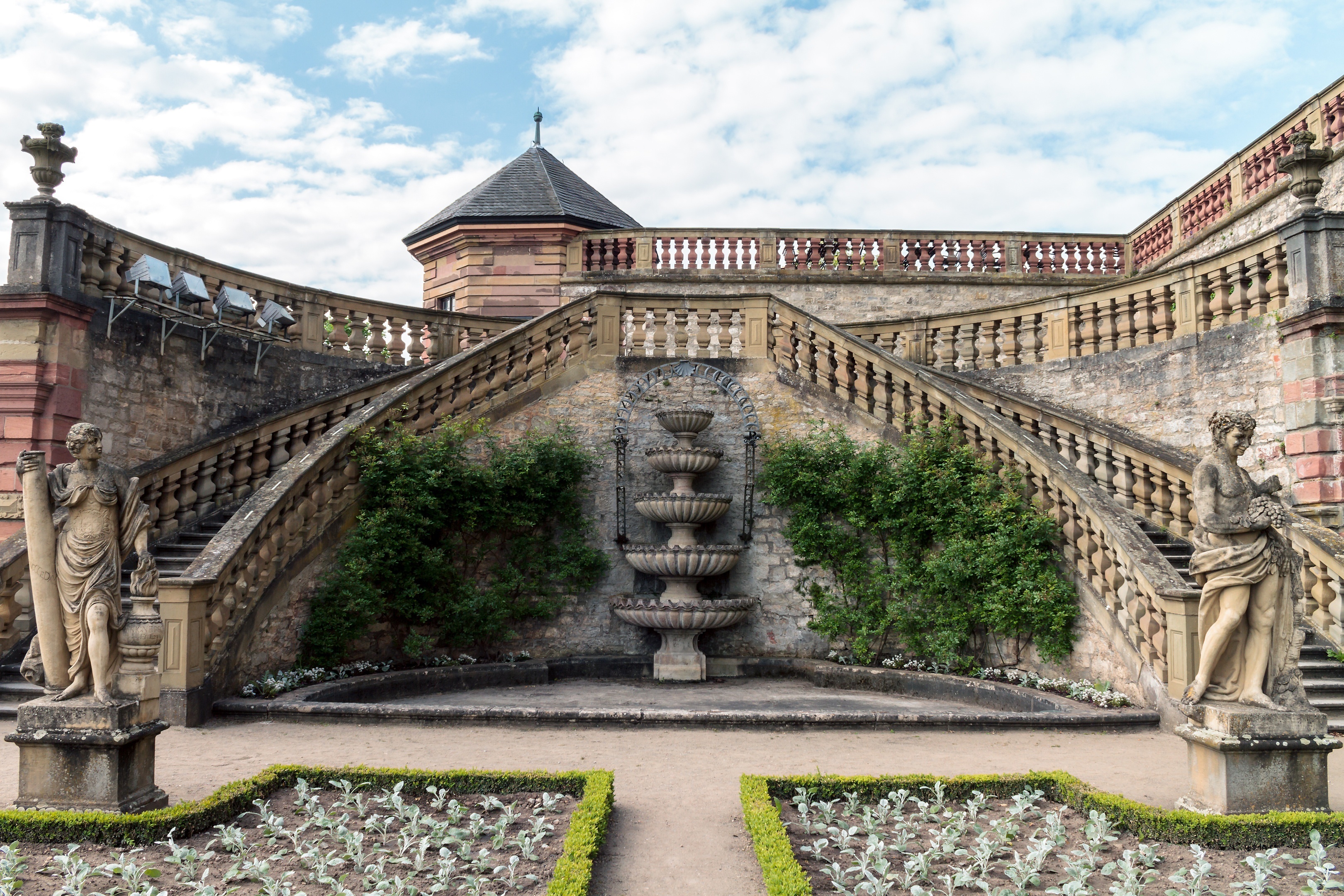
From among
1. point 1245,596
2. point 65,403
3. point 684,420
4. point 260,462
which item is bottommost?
point 1245,596

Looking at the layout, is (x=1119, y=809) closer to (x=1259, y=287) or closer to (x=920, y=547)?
(x=920, y=547)

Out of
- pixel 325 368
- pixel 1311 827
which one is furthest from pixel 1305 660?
pixel 325 368

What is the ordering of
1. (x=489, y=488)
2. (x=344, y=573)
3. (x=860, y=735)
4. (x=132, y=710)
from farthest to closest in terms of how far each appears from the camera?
(x=489, y=488) → (x=344, y=573) → (x=860, y=735) → (x=132, y=710)

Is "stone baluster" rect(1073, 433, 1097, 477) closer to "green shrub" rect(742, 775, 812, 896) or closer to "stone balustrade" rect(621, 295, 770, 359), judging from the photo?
"stone balustrade" rect(621, 295, 770, 359)

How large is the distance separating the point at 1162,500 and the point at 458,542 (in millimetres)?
8320

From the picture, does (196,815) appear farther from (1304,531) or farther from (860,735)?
(1304,531)

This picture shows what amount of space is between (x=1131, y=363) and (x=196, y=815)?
11.2 meters

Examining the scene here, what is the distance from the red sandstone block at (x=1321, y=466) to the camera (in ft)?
30.1

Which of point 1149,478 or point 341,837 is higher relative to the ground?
point 1149,478

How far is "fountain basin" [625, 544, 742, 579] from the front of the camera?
11.1 meters

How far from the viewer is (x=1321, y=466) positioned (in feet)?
30.4

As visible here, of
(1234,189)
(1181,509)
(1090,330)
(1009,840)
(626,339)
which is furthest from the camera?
(1234,189)

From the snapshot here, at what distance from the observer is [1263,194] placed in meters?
13.5

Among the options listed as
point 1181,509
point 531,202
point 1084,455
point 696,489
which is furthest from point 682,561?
point 531,202
